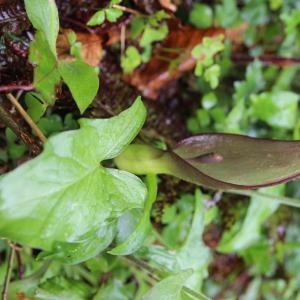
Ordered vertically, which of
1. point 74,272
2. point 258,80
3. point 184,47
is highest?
point 184,47

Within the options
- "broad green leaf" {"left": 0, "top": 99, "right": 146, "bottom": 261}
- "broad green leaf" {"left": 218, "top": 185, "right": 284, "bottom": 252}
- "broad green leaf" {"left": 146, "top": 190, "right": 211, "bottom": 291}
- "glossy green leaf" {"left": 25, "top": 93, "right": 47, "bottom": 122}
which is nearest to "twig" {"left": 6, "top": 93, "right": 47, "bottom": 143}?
"glossy green leaf" {"left": 25, "top": 93, "right": 47, "bottom": 122}

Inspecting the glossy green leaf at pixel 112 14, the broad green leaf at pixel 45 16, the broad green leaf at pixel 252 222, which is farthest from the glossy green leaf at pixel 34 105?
the broad green leaf at pixel 252 222

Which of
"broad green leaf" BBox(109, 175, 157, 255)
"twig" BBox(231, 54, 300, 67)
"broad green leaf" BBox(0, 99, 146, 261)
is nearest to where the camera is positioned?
"broad green leaf" BBox(0, 99, 146, 261)

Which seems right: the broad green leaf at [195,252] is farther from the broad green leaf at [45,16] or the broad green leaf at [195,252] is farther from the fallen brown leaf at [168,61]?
the broad green leaf at [45,16]

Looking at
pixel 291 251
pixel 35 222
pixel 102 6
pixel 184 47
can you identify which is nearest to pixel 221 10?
pixel 184 47

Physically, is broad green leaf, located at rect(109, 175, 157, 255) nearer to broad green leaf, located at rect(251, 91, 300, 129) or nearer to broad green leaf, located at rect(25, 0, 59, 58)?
broad green leaf, located at rect(25, 0, 59, 58)

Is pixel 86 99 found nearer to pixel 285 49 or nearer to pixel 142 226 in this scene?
pixel 142 226
